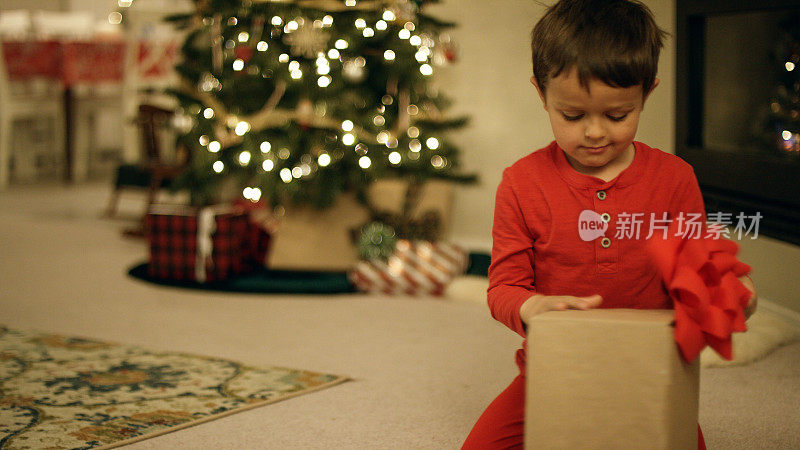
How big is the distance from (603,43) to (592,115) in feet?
0.29

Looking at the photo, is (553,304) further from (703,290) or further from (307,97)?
(307,97)

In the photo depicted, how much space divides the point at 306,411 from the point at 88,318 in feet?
3.36

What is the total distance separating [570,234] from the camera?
1.13 metres

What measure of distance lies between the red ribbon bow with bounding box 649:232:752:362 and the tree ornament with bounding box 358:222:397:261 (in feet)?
6.07

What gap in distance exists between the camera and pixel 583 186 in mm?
1132

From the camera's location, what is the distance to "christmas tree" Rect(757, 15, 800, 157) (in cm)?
228

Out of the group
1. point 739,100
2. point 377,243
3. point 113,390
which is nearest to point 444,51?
point 377,243

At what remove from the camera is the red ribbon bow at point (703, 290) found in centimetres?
89

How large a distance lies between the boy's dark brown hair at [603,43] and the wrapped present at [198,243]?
1.90 meters

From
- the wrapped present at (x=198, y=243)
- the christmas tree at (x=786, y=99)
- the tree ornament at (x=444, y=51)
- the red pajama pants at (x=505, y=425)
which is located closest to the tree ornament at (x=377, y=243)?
the wrapped present at (x=198, y=243)

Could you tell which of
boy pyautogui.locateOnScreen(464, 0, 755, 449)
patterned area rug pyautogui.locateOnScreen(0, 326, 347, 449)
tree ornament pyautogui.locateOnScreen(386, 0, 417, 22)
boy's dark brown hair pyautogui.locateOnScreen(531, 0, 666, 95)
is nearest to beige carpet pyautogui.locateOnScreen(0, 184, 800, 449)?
patterned area rug pyautogui.locateOnScreen(0, 326, 347, 449)

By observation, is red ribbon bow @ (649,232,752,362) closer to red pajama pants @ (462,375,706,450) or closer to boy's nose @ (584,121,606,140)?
boy's nose @ (584,121,606,140)

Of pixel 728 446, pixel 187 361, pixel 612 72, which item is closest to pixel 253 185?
pixel 187 361

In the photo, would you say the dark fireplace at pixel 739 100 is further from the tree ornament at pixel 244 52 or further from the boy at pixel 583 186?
the tree ornament at pixel 244 52
